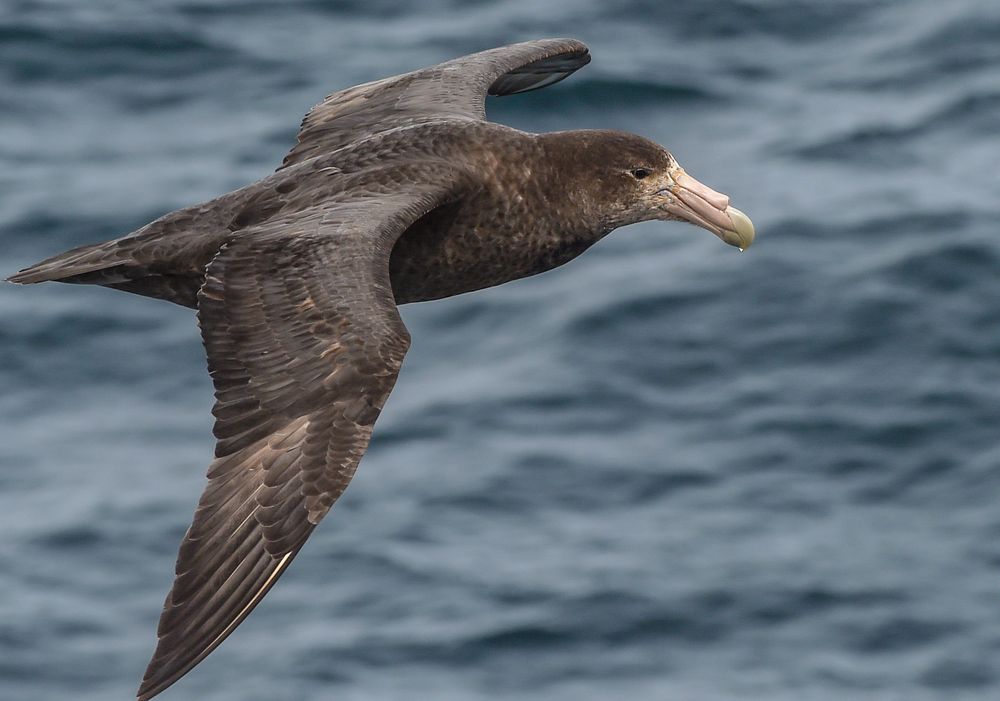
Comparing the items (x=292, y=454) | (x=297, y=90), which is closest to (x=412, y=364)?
(x=297, y=90)

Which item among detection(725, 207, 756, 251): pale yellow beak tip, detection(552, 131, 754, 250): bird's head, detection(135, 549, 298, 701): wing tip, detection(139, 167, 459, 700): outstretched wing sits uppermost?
detection(552, 131, 754, 250): bird's head

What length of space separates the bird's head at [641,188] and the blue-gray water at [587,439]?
23.3 ft

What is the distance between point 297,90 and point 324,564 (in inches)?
244

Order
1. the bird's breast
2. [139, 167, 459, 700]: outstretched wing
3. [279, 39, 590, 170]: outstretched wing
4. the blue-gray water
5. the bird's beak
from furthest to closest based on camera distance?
the blue-gray water, [279, 39, 590, 170]: outstretched wing, the bird's beak, the bird's breast, [139, 167, 459, 700]: outstretched wing

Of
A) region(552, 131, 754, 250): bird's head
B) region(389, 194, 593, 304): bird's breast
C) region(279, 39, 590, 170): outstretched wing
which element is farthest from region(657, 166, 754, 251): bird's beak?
region(279, 39, 590, 170): outstretched wing

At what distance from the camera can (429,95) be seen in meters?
11.7

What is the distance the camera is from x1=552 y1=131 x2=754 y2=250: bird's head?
34.3 ft

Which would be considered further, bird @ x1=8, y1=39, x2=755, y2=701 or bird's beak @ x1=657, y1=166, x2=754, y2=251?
bird's beak @ x1=657, y1=166, x2=754, y2=251

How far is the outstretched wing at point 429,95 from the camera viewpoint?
1137cm

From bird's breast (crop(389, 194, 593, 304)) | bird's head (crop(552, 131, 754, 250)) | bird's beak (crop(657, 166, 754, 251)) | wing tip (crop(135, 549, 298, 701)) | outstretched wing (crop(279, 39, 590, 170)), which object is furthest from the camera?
outstretched wing (crop(279, 39, 590, 170))

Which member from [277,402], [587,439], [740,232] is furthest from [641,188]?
[587,439]

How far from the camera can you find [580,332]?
757 inches

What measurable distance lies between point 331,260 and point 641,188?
213 cm

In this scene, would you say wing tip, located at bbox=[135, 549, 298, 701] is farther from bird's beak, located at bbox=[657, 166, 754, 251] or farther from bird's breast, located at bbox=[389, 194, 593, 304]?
bird's beak, located at bbox=[657, 166, 754, 251]
